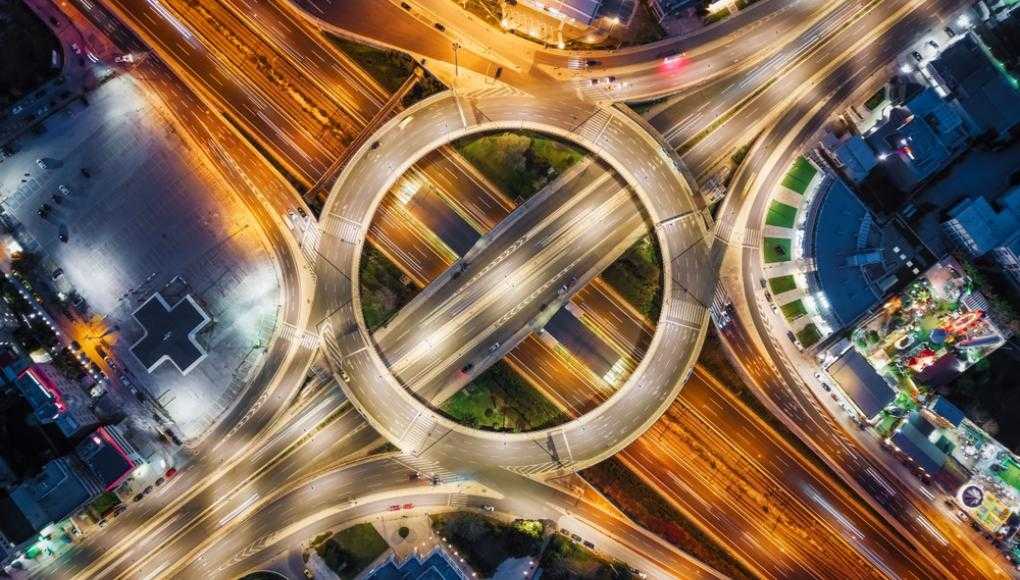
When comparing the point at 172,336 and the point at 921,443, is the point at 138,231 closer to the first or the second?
the point at 172,336

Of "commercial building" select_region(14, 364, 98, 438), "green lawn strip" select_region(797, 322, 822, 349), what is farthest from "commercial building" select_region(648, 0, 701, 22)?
"commercial building" select_region(14, 364, 98, 438)

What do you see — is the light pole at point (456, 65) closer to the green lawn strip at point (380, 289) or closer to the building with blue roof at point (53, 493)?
the green lawn strip at point (380, 289)

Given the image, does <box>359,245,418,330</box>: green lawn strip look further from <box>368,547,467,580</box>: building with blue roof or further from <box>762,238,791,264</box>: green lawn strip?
<box>762,238,791,264</box>: green lawn strip

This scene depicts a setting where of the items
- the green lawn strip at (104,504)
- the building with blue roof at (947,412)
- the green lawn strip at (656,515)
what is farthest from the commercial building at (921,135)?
the green lawn strip at (104,504)

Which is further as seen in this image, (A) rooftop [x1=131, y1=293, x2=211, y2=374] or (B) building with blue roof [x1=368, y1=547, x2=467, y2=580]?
(A) rooftop [x1=131, y1=293, x2=211, y2=374]

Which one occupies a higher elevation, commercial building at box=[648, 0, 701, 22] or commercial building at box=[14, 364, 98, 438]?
commercial building at box=[14, 364, 98, 438]

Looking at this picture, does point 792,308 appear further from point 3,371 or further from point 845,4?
point 3,371
